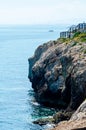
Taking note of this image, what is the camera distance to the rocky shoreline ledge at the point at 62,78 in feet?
217

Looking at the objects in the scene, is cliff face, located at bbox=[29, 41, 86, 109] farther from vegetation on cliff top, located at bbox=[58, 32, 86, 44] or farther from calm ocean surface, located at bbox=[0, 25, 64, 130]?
calm ocean surface, located at bbox=[0, 25, 64, 130]

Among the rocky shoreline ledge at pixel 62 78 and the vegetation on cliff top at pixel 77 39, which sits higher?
the vegetation on cliff top at pixel 77 39

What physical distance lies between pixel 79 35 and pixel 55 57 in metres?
7.90

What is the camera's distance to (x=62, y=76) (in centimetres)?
7650

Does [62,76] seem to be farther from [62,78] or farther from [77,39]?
[77,39]

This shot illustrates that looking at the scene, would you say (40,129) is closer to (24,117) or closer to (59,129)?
(24,117)

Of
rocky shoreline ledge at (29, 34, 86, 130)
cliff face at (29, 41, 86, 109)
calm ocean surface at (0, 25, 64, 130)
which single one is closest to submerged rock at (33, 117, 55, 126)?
rocky shoreline ledge at (29, 34, 86, 130)

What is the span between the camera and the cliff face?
6706cm

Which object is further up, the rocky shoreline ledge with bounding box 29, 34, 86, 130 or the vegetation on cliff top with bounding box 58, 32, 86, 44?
the vegetation on cliff top with bounding box 58, 32, 86, 44

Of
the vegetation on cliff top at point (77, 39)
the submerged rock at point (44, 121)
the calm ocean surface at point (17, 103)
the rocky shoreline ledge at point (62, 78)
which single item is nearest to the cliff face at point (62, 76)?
the rocky shoreline ledge at point (62, 78)

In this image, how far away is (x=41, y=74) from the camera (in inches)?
3455

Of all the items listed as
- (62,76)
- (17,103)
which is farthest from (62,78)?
(17,103)

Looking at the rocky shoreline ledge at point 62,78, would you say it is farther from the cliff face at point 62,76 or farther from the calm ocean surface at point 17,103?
the calm ocean surface at point 17,103

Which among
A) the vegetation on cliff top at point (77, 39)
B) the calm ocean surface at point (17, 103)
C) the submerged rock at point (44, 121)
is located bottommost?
the calm ocean surface at point (17, 103)
